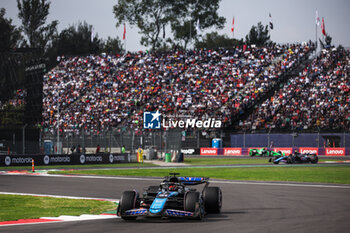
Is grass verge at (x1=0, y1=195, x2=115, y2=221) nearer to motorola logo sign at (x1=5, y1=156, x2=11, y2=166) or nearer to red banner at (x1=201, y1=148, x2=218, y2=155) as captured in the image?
motorola logo sign at (x1=5, y1=156, x2=11, y2=166)

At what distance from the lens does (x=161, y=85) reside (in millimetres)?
69875

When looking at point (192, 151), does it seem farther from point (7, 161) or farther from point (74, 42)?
point (74, 42)

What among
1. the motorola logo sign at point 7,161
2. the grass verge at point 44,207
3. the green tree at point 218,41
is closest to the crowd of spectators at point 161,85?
the motorola logo sign at point 7,161

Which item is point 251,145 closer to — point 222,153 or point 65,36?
point 222,153

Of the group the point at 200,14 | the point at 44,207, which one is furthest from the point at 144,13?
the point at 44,207

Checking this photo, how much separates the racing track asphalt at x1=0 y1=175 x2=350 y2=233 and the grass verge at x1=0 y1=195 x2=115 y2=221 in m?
1.81

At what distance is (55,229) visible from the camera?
37.3 feet

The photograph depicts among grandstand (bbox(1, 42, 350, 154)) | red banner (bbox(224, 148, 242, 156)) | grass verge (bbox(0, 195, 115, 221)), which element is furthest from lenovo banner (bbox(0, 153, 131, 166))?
grass verge (bbox(0, 195, 115, 221))

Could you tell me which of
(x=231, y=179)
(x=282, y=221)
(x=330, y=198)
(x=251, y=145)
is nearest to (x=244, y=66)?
(x=251, y=145)

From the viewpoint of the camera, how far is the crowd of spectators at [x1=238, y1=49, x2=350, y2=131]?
5549 centimetres

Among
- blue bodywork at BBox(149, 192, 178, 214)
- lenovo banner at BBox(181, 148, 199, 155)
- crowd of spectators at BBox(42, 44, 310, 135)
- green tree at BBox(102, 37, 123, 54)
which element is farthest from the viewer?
green tree at BBox(102, 37, 123, 54)

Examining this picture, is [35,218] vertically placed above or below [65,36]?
below

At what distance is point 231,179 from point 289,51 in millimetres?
41766

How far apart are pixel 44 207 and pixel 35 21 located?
76.0m
